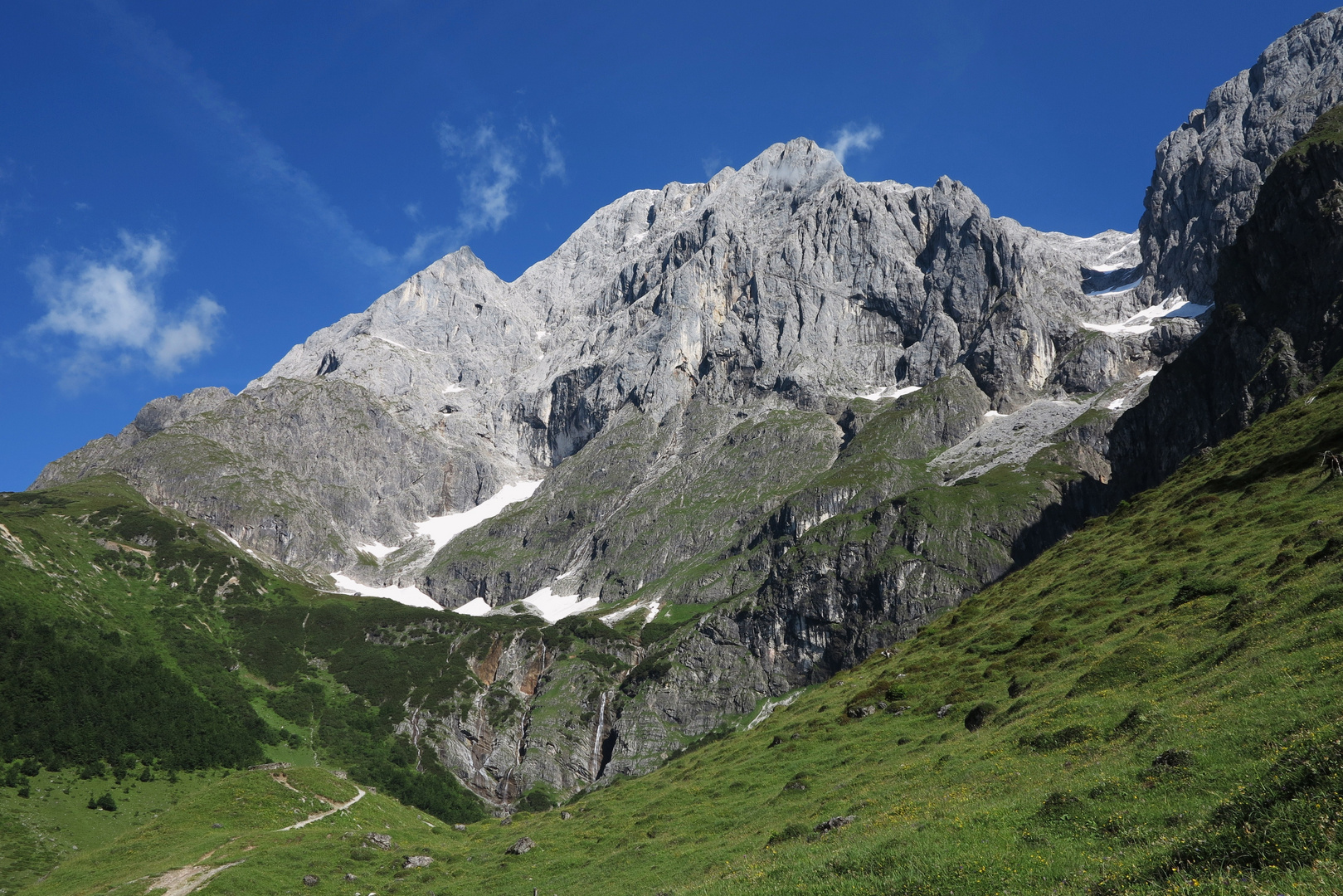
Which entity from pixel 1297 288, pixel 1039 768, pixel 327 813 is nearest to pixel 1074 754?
pixel 1039 768

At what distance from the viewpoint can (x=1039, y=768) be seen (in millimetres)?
33625

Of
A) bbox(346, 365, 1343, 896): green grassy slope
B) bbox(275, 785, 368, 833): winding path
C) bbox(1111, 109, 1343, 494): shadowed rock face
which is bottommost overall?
bbox(346, 365, 1343, 896): green grassy slope

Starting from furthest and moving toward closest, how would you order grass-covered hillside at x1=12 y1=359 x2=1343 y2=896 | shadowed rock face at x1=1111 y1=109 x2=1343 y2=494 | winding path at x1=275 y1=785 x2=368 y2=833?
shadowed rock face at x1=1111 y1=109 x2=1343 y2=494 → winding path at x1=275 y1=785 x2=368 y2=833 → grass-covered hillside at x1=12 y1=359 x2=1343 y2=896

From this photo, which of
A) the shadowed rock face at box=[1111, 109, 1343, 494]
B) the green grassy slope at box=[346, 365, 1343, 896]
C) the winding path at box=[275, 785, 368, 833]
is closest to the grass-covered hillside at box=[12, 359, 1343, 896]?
the green grassy slope at box=[346, 365, 1343, 896]

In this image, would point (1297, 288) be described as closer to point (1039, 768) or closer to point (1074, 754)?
point (1074, 754)

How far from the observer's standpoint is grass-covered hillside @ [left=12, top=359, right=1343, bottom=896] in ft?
68.2

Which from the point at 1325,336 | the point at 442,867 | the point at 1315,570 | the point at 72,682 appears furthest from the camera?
the point at 1325,336

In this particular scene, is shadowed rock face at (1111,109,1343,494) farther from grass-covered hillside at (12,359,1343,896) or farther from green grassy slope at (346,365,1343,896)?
green grassy slope at (346,365,1343,896)

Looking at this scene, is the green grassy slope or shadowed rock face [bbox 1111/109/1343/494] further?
shadowed rock face [bbox 1111/109/1343/494]

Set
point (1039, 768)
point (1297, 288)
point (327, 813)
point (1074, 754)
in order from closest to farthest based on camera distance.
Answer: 1. point (1039, 768)
2. point (1074, 754)
3. point (327, 813)
4. point (1297, 288)

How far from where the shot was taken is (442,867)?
65.9 m

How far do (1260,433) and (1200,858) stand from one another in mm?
118816

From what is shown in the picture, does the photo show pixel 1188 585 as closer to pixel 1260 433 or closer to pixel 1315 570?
pixel 1315 570

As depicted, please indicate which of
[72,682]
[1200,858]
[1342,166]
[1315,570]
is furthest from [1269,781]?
[1342,166]
